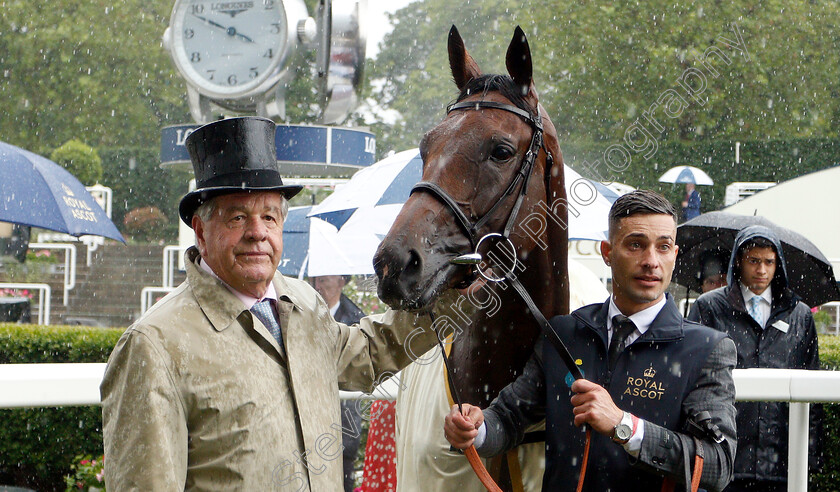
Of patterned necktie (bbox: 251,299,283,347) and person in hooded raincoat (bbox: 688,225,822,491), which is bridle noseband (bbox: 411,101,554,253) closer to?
patterned necktie (bbox: 251,299,283,347)

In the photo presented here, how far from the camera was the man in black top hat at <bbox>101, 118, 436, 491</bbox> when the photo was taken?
1840 millimetres

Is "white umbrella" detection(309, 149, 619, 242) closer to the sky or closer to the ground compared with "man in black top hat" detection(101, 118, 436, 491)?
closer to the sky

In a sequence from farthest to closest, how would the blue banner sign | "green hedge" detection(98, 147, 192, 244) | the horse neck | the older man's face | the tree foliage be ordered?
"green hedge" detection(98, 147, 192, 244) < the tree foliage < the blue banner sign < the horse neck < the older man's face

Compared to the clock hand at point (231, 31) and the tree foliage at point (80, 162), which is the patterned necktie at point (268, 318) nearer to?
the clock hand at point (231, 31)

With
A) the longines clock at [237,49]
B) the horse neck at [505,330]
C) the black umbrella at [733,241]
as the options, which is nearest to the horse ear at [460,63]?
the horse neck at [505,330]

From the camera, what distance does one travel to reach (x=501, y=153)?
233 centimetres

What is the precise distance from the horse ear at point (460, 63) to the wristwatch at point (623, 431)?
110cm

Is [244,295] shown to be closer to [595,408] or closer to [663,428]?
[595,408]

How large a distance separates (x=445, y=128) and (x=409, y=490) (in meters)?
1.14

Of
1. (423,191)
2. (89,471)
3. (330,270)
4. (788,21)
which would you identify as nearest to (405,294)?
(423,191)

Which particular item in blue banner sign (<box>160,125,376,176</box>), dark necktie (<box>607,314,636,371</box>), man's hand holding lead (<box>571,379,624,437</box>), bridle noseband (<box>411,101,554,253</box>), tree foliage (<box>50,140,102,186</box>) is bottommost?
man's hand holding lead (<box>571,379,624,437</box>)

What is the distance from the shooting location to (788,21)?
20281 millimetres

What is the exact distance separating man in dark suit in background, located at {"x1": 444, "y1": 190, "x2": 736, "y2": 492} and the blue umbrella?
4151mm

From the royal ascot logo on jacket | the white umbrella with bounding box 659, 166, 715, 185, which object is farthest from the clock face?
the white umbrella with bounding box 659, 166, 715, 185
